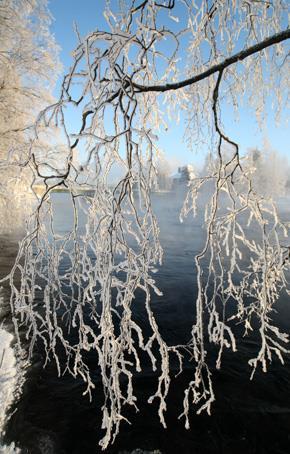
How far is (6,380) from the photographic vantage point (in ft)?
15.9

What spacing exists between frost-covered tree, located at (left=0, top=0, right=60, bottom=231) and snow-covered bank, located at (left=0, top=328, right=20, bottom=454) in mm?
4904

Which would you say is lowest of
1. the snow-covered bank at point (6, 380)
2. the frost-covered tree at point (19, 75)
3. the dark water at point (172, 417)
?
the dark water at point (172, 417)

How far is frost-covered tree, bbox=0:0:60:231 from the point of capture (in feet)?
31.4

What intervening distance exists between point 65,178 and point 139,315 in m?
6.33

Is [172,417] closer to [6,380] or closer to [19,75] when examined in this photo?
[6,380]

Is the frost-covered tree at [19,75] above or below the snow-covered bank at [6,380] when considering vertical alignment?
above

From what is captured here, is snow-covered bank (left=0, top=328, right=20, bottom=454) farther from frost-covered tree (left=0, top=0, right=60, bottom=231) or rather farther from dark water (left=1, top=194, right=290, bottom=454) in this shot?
frost-covered tree (left=0, top=0, right=60, bottom=231)

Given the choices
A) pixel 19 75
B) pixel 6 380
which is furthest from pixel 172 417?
pixel 19 75

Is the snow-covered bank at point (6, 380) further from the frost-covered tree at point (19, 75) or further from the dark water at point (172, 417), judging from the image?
the frost-covered tree at point (19, 75)

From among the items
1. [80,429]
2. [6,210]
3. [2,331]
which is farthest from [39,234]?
[6,210]

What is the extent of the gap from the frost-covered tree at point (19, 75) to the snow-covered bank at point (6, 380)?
490cm

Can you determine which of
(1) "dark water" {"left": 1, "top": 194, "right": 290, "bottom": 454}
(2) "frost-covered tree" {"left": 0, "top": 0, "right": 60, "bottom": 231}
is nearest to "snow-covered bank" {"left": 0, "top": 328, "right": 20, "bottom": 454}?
(1) "dark water" {"left": 1, "top": 194, "right": 290, "bottom": 454}

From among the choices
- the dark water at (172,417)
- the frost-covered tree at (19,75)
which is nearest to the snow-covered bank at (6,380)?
the dark water at (172,417)

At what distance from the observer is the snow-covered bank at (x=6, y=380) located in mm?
3909
